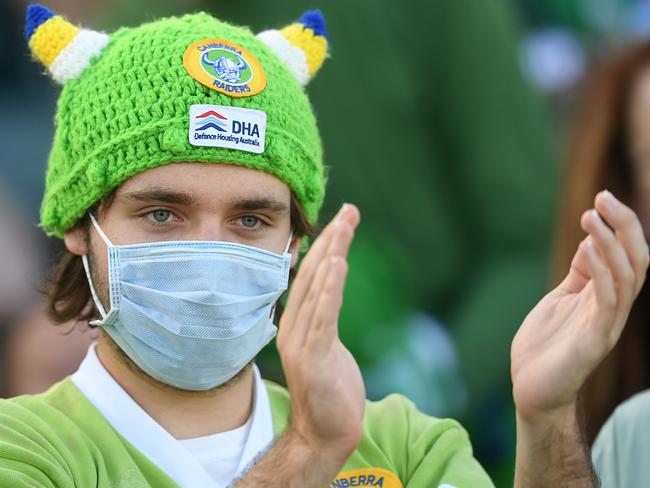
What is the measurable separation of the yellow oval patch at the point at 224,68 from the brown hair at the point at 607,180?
6.33ft

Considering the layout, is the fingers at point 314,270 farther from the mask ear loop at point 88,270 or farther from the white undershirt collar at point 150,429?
the mask ear loop at point 88,270

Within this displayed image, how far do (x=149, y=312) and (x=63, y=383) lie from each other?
15.2 inches

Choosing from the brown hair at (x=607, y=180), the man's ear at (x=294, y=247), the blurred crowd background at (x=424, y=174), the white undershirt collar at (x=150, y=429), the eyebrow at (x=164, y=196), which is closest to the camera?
the white undershirt collar at (x=150, y=429)

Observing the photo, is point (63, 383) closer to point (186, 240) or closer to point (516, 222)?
point (186, 240)

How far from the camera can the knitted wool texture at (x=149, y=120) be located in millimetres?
4688

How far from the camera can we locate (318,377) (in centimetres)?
415

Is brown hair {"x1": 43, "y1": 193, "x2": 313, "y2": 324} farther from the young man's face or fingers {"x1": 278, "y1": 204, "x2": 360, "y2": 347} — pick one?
fingers {"x1": 278, "y1": 204, "x2": 360, "y2": 347}

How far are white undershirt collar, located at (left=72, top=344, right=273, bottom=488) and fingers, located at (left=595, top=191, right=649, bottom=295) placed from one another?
1.20 m

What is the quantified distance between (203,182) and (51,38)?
0.70 meters

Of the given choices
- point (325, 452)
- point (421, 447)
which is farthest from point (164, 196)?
point (421, 447)

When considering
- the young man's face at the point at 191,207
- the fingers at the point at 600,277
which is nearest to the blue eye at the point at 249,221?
the young man's face at the point at 191,207

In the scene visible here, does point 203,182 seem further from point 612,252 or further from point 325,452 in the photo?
point 612,252

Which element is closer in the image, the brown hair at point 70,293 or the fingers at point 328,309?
the fingers at point 328,309

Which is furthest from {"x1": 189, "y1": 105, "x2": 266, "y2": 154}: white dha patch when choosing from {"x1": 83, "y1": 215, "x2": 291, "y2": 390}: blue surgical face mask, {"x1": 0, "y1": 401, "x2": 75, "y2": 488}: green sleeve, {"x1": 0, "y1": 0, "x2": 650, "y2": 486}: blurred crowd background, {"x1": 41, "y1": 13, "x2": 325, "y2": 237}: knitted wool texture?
{"x1": 0, "y1": 0, "x2": 650, "y2": 486}: blurred crowd background
